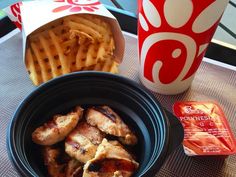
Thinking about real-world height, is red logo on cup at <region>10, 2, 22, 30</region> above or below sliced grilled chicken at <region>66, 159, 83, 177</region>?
above

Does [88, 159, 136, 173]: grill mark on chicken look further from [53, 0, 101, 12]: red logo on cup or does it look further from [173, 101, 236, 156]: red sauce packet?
[53, 0, 101, 12]: red logo on cup

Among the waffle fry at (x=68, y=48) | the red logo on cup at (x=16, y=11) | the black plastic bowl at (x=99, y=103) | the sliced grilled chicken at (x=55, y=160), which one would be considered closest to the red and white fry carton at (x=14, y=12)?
the red logo on cup at (x=16, y=11)

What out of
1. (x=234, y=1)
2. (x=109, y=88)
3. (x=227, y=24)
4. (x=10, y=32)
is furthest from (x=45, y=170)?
(x=234, y=1)

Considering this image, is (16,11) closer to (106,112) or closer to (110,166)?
(106,112)

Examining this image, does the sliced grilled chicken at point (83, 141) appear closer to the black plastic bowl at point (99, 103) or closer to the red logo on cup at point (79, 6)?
the black plastic bowl at point (99, 103)

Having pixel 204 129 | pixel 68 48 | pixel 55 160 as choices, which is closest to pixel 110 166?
pixel 55 160

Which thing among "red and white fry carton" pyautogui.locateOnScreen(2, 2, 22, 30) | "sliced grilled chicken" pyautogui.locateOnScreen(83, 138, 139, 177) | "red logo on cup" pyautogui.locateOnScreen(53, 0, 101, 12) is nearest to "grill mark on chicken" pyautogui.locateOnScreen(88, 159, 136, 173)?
"sliced grilled chicken" pyautogui.locateOnScreen(83, 138, 139, 177)
